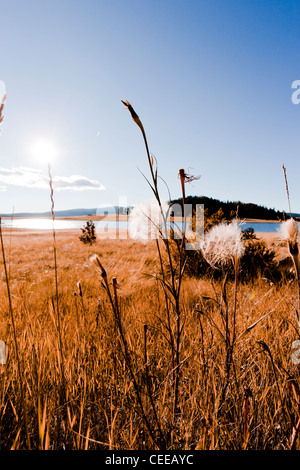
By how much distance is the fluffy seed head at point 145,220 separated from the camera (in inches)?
53.1

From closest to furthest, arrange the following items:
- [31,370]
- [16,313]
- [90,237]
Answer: [31,370] → [16,313] → [90,237]

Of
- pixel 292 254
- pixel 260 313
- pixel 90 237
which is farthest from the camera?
pixel 90 237

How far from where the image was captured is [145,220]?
1.53 meters

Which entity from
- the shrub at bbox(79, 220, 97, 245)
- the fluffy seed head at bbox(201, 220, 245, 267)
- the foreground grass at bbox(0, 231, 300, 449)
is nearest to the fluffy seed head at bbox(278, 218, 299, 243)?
the foreground grass at bbox(0, 231, 300, 449)

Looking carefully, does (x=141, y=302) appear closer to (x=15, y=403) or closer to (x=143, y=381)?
(x=143, y=381)

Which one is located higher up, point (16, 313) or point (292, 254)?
point (292, 254)

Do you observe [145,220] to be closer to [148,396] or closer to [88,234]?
[148,396]

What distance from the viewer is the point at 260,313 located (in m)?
2.54

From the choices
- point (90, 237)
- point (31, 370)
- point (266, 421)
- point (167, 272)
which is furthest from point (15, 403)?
point (90, 237)

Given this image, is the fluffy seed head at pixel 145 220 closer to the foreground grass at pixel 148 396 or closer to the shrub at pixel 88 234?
the foreground grass at pixel 148 396

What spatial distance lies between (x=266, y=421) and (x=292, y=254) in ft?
2.93


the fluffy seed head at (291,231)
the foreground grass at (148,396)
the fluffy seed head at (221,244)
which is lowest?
the foreground grass at (148,396)

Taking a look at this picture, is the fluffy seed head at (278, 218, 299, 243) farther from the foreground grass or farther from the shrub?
the shrub

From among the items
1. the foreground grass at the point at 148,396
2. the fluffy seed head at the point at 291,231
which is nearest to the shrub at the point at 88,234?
the foreground grass at the point at 148,396
